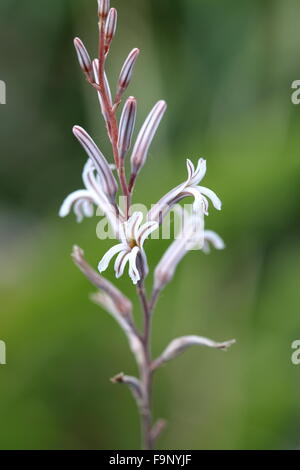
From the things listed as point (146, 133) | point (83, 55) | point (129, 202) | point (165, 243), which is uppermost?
point (83, 55)

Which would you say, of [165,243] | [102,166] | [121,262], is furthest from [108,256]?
[165,243]

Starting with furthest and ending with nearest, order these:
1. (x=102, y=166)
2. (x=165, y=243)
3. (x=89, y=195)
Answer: (x=165, y=243)
(x=89, y=195)
(x=102, y=166)

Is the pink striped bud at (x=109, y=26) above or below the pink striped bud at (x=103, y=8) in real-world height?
below

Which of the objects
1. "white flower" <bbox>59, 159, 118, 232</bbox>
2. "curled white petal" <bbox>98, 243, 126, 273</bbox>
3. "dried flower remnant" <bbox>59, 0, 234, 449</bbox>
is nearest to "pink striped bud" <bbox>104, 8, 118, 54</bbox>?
"dried flower remnant" <bbox>59, 0, 234, 449</bbox>

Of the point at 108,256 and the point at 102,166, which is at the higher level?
the point at 102,166

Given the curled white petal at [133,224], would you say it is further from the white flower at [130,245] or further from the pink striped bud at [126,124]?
the pink striped bud at [126,124]

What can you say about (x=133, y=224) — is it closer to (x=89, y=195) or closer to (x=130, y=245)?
(x=130, y=245)

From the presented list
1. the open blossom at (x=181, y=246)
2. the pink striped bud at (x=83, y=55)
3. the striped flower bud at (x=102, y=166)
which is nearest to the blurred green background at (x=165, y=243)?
the open blossom at (x=181, y=246)
